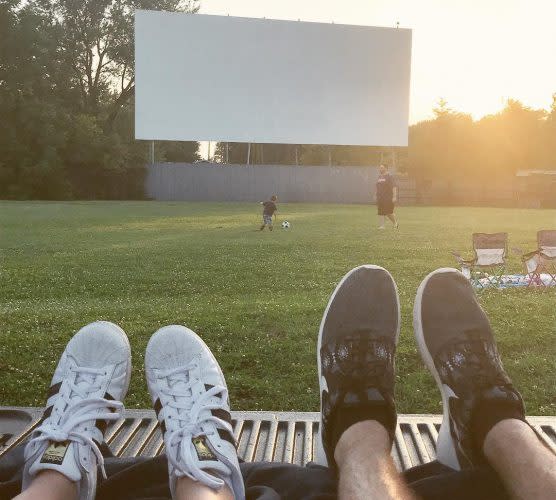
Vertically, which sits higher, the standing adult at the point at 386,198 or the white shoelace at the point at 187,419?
the standing adult at the point at 386,198

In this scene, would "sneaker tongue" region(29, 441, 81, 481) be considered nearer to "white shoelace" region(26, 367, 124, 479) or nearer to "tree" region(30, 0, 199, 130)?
"white shoelace" region(26, 367, 124, 479)

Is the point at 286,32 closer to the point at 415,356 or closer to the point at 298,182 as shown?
the point at 298,182

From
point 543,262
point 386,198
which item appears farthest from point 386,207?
point 543,262

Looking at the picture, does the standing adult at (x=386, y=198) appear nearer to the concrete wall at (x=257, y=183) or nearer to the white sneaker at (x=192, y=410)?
the white sneaker at (x=192, y=410)

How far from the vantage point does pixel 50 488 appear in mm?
817

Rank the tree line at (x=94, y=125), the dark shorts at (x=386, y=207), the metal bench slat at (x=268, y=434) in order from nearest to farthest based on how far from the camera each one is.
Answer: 1. the metal bench slat at (x=268, y=434)
2. the dark shorts at (x=386, y=207)
3. the tree line at (x=94, y=125)

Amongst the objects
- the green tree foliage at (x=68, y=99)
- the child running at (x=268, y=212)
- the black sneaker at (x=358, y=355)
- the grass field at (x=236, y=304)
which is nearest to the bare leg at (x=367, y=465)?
the black sneaker at (x=358, y=355)

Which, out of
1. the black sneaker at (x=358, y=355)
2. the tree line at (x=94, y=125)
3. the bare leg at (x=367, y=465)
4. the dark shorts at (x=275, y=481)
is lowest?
the dark shorts at (x=275, y=481)

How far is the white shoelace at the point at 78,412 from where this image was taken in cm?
92

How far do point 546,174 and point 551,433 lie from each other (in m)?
21.6

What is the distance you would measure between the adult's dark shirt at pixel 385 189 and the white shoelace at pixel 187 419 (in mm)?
8209

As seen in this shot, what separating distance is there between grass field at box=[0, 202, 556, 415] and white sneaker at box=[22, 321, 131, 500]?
0.56m

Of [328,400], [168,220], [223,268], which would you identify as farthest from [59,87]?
[328,400]

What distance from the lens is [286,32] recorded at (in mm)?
13000
